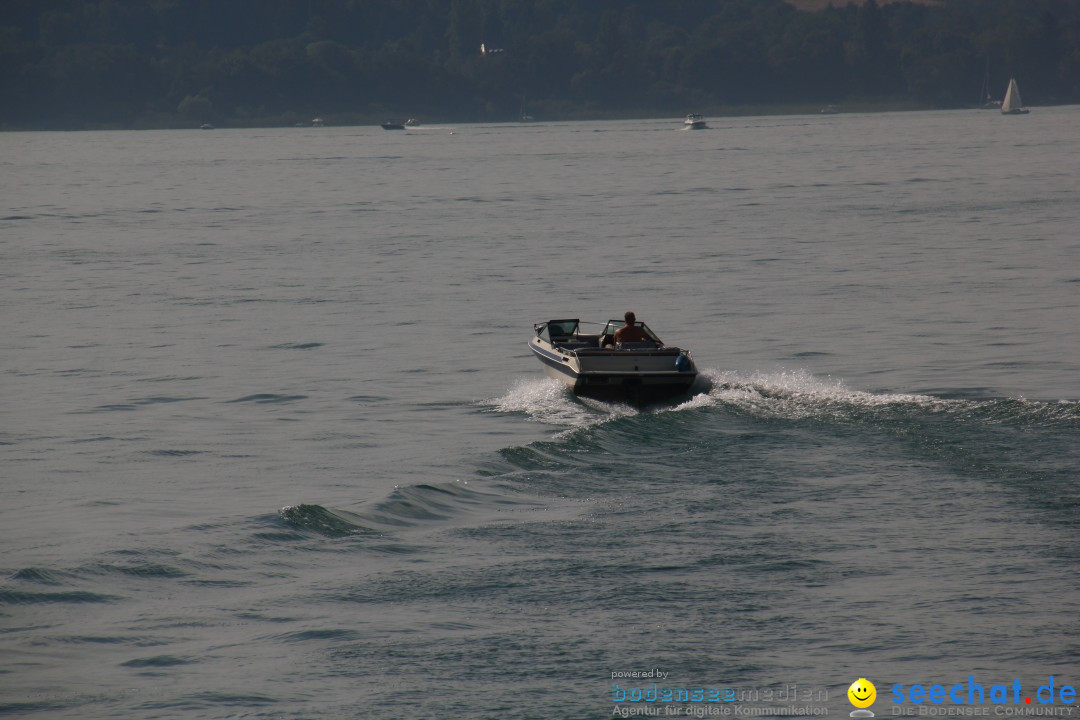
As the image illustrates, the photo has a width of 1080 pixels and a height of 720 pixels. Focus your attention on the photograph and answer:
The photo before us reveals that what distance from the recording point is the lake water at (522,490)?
15891 millimetres

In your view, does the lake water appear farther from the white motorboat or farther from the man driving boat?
the man driving boat

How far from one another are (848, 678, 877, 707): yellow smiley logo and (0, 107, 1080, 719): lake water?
12cm

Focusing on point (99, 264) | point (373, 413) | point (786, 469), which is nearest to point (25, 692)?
point (786, 469)

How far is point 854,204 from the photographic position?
268 feet

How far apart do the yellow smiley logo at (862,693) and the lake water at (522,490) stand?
4.6 inches

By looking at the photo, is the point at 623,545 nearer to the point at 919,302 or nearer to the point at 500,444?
the point at 500,444

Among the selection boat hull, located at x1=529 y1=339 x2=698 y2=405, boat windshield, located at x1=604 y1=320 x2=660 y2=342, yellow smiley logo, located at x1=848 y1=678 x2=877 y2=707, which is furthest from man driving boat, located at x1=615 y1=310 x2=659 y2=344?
yellow smiley logo, located at x1=848 y1=678 x2=877 y2=707

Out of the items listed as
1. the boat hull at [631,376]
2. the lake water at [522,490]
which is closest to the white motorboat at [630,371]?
the boat hull at [631,376]

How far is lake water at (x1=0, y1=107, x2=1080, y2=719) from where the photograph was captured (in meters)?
15.9

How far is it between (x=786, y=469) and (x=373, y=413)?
10.2 meters

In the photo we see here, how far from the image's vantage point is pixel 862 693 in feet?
48.8

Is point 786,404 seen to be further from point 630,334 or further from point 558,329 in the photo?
point 558,329

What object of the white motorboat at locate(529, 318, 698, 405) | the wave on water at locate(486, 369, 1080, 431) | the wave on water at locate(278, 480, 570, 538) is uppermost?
the white motorboat at locate(529, 318, 698, 405)

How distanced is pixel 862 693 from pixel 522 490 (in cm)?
909
